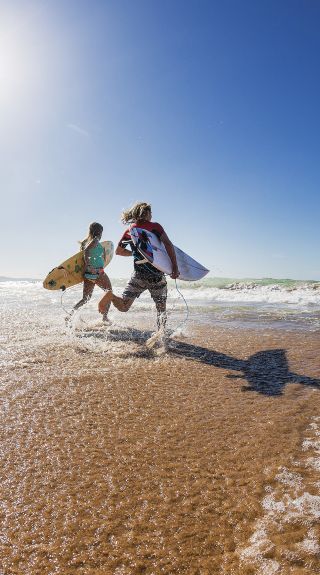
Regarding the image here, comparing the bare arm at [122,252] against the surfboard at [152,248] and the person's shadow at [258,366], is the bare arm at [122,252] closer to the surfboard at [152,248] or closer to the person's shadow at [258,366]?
the surfboard at [152,248]

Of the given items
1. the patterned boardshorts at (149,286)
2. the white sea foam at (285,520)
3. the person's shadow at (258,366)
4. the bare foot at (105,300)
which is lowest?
the white sea foam at (285,520)

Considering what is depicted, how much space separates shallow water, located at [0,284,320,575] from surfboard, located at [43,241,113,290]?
4065 millimetres

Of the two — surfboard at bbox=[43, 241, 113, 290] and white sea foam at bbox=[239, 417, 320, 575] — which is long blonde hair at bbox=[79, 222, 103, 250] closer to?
surfboard at bbox=[43, 241, 113, 290]

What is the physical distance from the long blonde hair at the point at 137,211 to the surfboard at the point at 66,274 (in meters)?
2.32

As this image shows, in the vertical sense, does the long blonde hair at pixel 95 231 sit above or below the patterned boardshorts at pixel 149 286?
above

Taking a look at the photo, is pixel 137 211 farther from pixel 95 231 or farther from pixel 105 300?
pixel 95 231

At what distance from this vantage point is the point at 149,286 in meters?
5.36

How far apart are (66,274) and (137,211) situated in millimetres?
2878

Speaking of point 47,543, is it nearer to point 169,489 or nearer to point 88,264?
point 169,489

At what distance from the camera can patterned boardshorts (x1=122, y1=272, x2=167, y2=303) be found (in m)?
5.33

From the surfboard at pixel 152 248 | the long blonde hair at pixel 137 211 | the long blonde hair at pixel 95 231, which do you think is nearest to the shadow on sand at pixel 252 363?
the surfboard at pixel 152 248

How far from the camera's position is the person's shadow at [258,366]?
9.86 ft

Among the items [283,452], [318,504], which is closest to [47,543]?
[318,504]

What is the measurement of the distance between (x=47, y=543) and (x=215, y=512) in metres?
0.63
